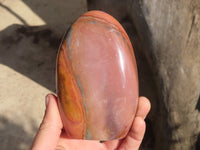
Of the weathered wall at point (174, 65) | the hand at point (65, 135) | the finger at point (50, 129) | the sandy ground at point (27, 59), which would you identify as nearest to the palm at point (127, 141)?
the hand at point (65, 135)

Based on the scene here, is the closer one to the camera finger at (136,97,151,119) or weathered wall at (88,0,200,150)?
finger at (136,97,151,119)

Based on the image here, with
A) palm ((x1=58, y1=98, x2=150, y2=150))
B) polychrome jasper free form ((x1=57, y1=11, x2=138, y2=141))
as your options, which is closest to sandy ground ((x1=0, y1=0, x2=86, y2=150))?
palm ((x1=58, y1=98, x2=150, y2=150))

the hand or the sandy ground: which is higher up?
the hand

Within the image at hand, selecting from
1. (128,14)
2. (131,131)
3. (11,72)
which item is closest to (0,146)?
(11,72)

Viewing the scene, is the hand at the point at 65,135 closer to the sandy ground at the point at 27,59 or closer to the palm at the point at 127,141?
the palm at the point at 127,141

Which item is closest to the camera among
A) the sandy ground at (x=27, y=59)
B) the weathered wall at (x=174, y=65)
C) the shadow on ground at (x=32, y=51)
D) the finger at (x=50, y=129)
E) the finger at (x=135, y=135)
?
the finger at (x=50, y=129)

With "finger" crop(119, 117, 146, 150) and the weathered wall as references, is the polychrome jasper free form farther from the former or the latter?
the weathered wall

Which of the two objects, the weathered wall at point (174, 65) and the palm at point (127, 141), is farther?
the weathered wall at point (174, 65)

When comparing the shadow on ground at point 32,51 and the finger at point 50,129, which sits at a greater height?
the finger at point 50,129
